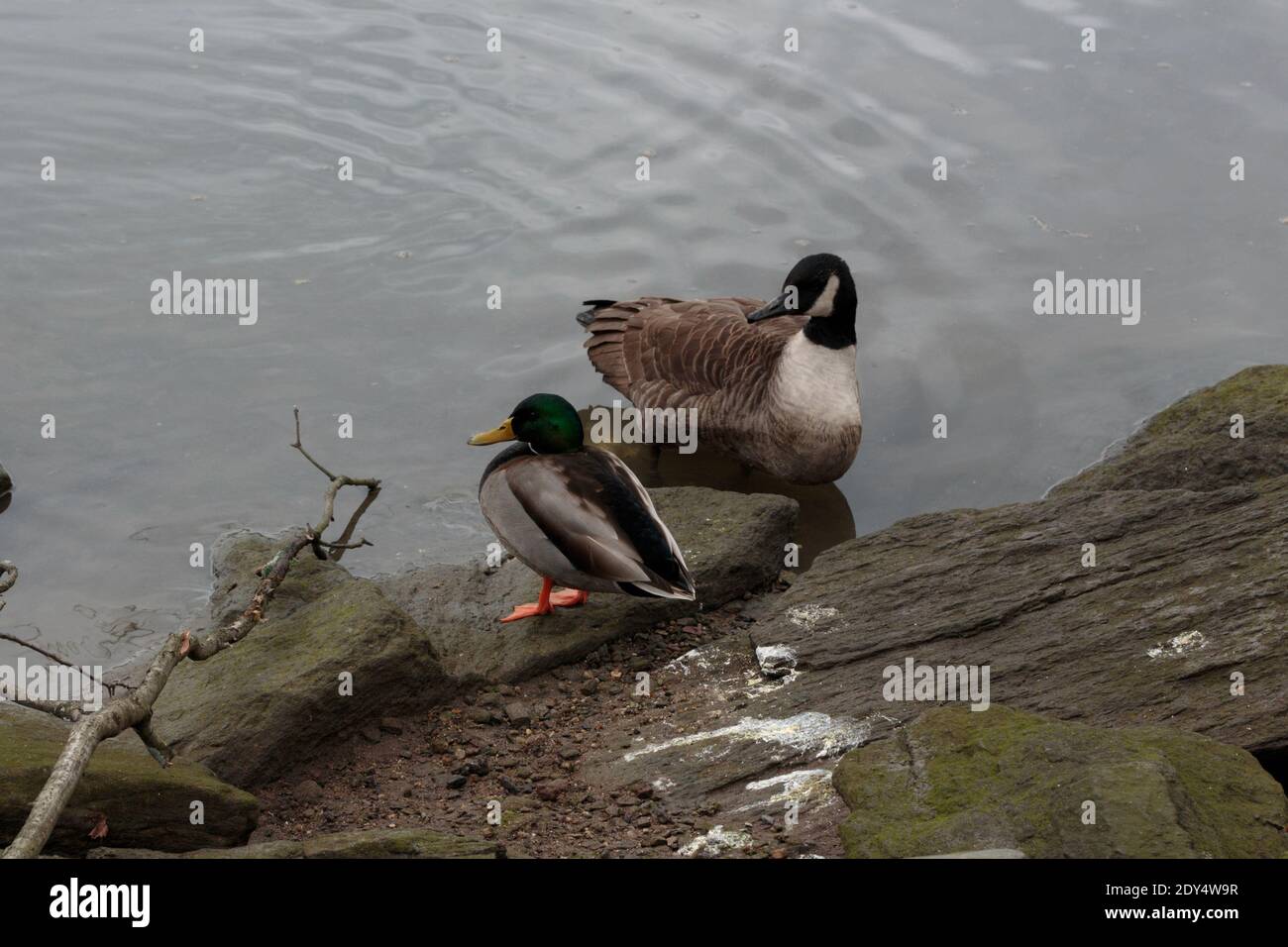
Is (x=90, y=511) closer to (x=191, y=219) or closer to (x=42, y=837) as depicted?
(x=191, y=219)

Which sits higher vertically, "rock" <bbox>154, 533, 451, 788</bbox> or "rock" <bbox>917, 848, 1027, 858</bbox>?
"rock" <bbox>154, 533, 451, 788</bbox>

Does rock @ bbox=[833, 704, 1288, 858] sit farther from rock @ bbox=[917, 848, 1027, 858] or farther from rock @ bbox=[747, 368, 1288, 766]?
rock @ bbox=[747, 368, 1288, 766]

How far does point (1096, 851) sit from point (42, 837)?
2.96 meters

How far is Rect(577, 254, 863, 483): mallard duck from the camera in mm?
8789

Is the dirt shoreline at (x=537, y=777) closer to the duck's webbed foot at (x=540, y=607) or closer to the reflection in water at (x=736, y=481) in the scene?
the duck's webbed foot at (x=540, y=607)

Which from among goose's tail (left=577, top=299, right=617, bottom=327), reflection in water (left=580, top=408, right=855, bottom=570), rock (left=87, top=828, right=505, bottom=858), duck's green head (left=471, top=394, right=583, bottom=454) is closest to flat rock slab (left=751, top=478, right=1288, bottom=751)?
duck's green head (left=471, top=394, right=583, bottom=454)

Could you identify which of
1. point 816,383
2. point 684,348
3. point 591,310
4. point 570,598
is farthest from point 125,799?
point 591,310

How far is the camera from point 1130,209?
39.2 feet

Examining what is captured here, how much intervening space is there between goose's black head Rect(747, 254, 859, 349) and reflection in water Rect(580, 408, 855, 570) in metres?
1.06

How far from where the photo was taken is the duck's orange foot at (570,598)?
23.4 feet

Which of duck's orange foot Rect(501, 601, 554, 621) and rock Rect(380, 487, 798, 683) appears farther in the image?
duck's orange foot Rect(501, 601, 554, 621)

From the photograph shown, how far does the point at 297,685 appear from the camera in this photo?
6.03m

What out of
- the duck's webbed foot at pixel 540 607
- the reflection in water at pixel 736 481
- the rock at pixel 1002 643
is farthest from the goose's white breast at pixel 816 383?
the duck's webbed foot at pixel 540 607

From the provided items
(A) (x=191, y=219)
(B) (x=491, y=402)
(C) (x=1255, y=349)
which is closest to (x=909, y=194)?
(C) (x=1255, y=349)
